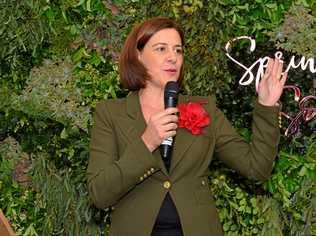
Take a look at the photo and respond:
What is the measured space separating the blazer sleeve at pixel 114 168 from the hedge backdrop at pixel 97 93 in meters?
1.08

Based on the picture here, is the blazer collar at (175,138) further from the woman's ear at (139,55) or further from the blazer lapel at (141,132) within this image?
the woman's ear at (139,55)

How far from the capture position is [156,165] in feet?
6.26

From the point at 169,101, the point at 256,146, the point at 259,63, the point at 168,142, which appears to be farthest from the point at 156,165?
the point at 259,63

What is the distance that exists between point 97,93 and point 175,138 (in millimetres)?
1121

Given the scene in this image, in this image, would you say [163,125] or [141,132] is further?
[141,132]

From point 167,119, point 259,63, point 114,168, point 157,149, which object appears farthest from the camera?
point 259,63

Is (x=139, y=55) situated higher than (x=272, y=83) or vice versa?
(x=139, y=55)

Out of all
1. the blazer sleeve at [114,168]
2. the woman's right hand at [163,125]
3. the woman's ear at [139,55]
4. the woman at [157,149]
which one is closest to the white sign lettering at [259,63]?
the woman at [157,149]

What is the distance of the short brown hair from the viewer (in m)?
2.10

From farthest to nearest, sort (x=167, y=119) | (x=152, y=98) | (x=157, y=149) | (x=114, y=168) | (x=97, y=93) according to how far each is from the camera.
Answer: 1. (x=97, y=93)
2. (x=152, y=98)
3. (x=157, y=149)
4. (x=114, y=168)
5. (x=167, y=119)

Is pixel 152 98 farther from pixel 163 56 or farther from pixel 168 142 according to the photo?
pixel 168 142

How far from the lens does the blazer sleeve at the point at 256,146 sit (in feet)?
6.55

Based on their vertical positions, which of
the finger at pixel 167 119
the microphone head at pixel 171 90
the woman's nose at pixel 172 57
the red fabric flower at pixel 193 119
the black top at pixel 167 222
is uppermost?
the woman's nose at pixel 172 57

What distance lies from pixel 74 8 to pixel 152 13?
A: 40 centimetres
